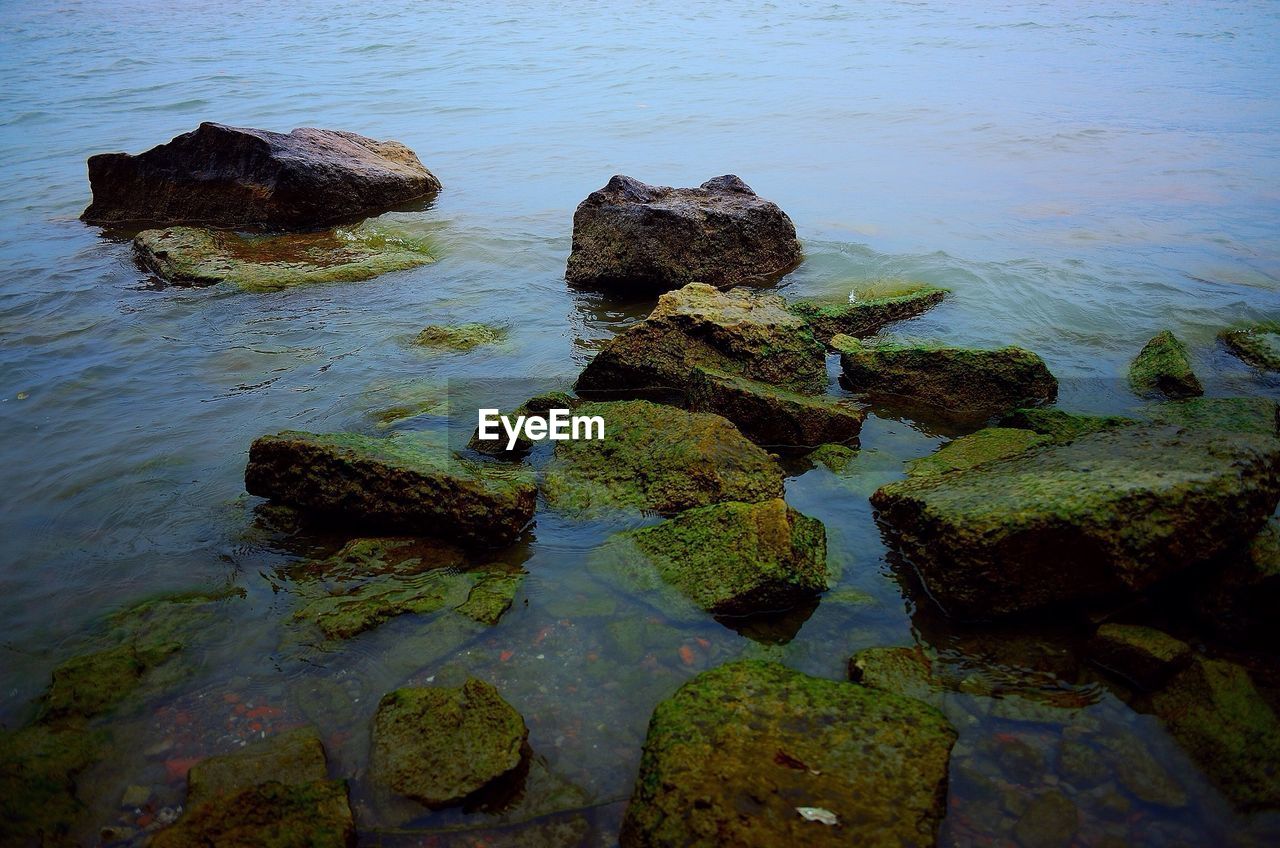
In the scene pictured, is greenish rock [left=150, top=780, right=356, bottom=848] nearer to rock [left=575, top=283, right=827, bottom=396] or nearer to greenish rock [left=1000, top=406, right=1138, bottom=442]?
rock [left=575, top=283, right=827, bottom=396]

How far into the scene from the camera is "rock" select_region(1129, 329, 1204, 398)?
Result: 600 centimetres

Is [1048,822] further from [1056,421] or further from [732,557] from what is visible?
[1056,421]

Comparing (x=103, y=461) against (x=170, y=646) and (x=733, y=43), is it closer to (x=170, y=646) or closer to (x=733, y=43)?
(x=170, y=646)

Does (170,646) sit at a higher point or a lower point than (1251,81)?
lower

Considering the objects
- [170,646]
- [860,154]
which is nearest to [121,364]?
[170,646]

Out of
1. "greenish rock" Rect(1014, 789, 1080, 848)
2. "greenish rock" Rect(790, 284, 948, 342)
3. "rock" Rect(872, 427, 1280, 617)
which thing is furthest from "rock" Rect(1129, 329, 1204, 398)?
"greenish rock" Rect(1014, 789, 1080, 848)

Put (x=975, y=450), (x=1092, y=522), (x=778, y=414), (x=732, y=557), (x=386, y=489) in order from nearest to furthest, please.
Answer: (x=1092, y=522) → (x=732, y=557) → (x=386, y=489) → (x=975, y=450) → (x=778, y=414)

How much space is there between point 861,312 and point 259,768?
5807 mm

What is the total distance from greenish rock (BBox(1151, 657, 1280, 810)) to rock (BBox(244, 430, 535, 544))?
9.93 feet

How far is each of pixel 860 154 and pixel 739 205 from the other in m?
6.26

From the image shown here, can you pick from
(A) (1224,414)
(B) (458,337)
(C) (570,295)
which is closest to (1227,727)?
(A) (1224,414)

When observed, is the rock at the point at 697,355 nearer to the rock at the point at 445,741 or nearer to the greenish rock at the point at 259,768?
the rock at the point at 445,741

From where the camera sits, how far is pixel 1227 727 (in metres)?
3.18

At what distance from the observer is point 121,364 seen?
6785 mm
